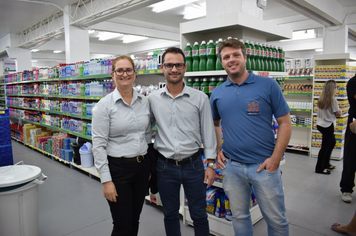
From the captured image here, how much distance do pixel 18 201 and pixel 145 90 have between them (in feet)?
6.95

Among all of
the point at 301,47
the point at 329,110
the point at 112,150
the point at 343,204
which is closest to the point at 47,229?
the point at 112,150

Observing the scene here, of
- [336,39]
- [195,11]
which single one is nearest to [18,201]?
[195,11]

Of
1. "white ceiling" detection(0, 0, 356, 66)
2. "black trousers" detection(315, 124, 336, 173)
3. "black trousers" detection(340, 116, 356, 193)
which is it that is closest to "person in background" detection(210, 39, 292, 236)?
"black trousers" detection(340, 116, 356, 193)

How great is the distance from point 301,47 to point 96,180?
13.6 metres

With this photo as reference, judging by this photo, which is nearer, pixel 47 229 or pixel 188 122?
pixel 188 122

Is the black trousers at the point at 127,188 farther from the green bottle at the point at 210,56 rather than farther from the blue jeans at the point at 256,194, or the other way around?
the green bottle at the point at 210,56

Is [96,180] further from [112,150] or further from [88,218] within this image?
[112,150]

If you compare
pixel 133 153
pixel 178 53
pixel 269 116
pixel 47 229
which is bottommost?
pixel 47 229

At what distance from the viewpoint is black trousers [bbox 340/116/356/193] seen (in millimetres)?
3445

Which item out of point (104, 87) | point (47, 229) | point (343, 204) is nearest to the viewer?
point (47, 229)

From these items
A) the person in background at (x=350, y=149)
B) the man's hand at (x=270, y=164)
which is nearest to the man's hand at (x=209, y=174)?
the man's hand at (x=270, y=164)

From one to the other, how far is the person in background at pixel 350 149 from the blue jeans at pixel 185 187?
2195 mm

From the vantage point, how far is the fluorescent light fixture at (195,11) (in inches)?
351

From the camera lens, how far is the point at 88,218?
3547mm
